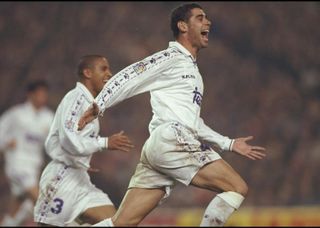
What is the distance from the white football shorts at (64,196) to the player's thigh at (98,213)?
3 cm

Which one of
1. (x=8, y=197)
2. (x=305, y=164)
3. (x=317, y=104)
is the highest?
(x=317, y=104)

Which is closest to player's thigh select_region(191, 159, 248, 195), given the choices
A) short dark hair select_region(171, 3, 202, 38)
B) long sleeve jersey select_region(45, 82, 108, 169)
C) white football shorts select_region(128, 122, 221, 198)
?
white football shorts select_region(128, 122, 221, 198)

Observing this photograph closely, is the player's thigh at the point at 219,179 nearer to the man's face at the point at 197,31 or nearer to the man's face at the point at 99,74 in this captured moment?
the man's face at the point at 197,31

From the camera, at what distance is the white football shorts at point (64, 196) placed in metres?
7.41

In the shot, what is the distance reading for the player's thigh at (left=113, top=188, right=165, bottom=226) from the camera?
20.8 ft

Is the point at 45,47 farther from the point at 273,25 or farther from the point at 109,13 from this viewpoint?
the point at 273,25

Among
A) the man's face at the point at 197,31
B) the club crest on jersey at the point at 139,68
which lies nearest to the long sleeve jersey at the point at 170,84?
the club crest on jersey at the point at 139,68

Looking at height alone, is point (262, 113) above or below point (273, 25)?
below

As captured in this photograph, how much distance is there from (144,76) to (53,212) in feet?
5.88

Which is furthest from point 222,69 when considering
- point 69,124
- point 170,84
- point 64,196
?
point 170,84

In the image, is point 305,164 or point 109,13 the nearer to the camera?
point 305,164

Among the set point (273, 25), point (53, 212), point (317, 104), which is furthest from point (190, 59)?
point (273, 25)

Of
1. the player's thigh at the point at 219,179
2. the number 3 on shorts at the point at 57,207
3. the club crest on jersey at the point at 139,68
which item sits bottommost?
the number 3 on shorts at the point at 57,207

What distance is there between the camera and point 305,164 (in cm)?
1405
